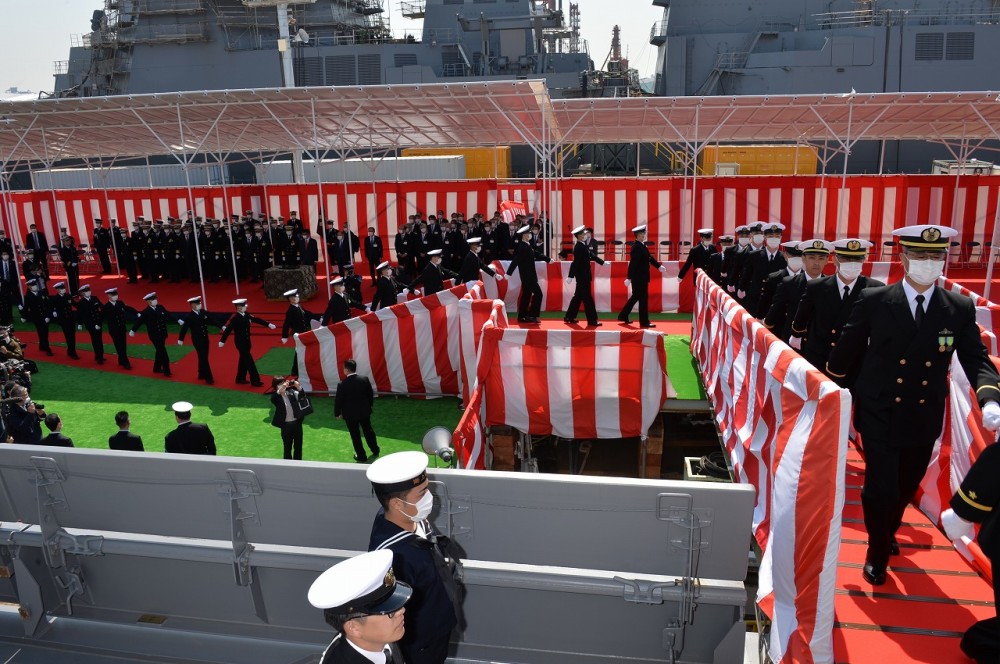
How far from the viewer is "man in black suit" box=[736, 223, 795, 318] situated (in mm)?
9328

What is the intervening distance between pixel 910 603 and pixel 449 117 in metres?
18.4

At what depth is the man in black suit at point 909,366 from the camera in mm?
3959

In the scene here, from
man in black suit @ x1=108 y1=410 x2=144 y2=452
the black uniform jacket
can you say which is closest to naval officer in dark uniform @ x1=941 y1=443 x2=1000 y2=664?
the black uniform jacket

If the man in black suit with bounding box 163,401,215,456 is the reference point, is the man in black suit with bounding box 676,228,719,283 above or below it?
above

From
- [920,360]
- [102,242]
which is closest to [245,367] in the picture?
[920,360]

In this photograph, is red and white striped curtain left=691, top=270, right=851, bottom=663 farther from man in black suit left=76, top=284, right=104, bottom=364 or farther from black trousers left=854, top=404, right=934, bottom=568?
man in black suit left=76, top=284, right=104, bottom=364

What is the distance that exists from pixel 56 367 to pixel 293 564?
11702mm

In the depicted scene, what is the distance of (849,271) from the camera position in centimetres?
575

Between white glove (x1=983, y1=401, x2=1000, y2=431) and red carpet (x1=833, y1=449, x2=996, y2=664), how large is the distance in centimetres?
119

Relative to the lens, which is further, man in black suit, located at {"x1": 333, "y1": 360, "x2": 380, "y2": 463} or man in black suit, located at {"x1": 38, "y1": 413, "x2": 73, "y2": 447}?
man in black suit, located at {"x1": 333, "y1": 360, "x2": 380, "y2": 463}

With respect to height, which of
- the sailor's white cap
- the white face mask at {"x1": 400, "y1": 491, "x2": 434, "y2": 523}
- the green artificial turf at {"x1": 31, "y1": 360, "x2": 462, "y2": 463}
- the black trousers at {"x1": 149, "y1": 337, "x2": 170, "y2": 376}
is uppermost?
the sailor's white cap

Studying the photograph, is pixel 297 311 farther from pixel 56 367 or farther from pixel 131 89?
pixel 131 89

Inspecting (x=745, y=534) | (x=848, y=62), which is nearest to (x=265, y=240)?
(x=745, y=534)

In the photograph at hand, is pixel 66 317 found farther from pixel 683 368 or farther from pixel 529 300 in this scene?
pixel 683 368
